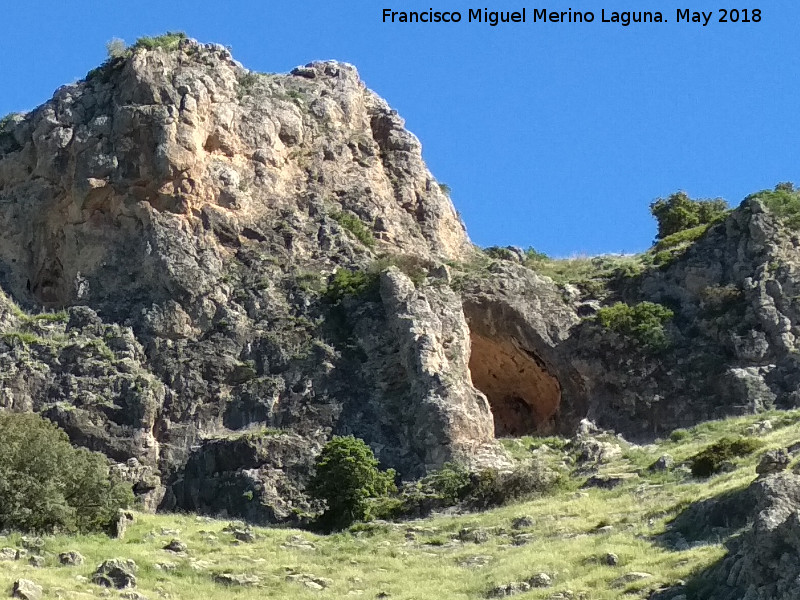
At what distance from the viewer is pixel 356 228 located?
56.3 meters

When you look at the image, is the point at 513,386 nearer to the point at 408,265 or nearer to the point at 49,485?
the point at 408,265

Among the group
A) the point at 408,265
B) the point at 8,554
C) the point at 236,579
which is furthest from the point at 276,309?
the point at 8,554

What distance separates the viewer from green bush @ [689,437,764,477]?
4028cm

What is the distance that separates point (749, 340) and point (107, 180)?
911 inches

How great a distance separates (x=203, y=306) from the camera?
5144cm

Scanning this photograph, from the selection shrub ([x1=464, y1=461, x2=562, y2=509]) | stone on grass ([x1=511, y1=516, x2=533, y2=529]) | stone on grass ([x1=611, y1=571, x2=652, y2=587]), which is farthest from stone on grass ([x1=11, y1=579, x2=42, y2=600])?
shrub ([x1=464, y1=461, x2=562, y2=509])

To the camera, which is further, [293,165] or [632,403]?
[293,165]

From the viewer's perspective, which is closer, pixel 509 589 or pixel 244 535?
pixel 509 589

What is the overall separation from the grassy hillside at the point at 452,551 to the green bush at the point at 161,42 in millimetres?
22264

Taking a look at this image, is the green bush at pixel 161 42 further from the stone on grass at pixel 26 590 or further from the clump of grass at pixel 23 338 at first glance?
the stone on grass at pixel 26 590

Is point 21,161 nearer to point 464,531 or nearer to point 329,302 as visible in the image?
point 329,302

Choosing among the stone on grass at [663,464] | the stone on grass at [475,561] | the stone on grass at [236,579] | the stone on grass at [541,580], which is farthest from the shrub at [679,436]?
the stone on grass at [236,579]

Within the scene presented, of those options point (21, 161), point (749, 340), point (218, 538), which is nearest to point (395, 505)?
point (218, 538)

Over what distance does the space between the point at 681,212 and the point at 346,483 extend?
1077 inches
